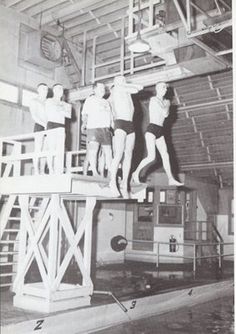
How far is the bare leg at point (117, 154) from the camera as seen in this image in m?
6.23

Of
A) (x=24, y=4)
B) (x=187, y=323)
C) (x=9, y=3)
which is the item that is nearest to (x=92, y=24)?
(x=24, y=4)

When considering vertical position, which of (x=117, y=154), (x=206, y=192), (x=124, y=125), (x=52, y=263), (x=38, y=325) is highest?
(x=124, y=125)

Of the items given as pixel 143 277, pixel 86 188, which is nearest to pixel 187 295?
pixel 143 277

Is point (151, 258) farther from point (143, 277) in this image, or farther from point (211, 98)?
point (211, 98)

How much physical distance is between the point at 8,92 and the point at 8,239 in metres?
3.75

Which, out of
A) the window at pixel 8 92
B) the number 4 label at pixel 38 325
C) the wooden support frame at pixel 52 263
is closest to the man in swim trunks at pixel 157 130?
the wooden support frame at pixel 52 263

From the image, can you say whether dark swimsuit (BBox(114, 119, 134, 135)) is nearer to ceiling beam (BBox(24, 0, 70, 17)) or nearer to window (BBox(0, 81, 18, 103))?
window (BBox(0, 81, 18, 103))

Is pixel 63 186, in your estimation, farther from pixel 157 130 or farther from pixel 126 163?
pixel 157 130

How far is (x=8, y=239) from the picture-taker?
7879mm

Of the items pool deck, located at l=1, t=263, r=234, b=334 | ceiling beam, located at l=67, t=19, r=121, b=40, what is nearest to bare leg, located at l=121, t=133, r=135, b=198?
pool deck, located at l=1, t=263, r=234, b=334

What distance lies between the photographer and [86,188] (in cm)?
615

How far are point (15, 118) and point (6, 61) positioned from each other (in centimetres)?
140

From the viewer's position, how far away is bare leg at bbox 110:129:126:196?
6.23 meters

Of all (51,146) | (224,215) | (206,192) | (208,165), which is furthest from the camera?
(224,215)
